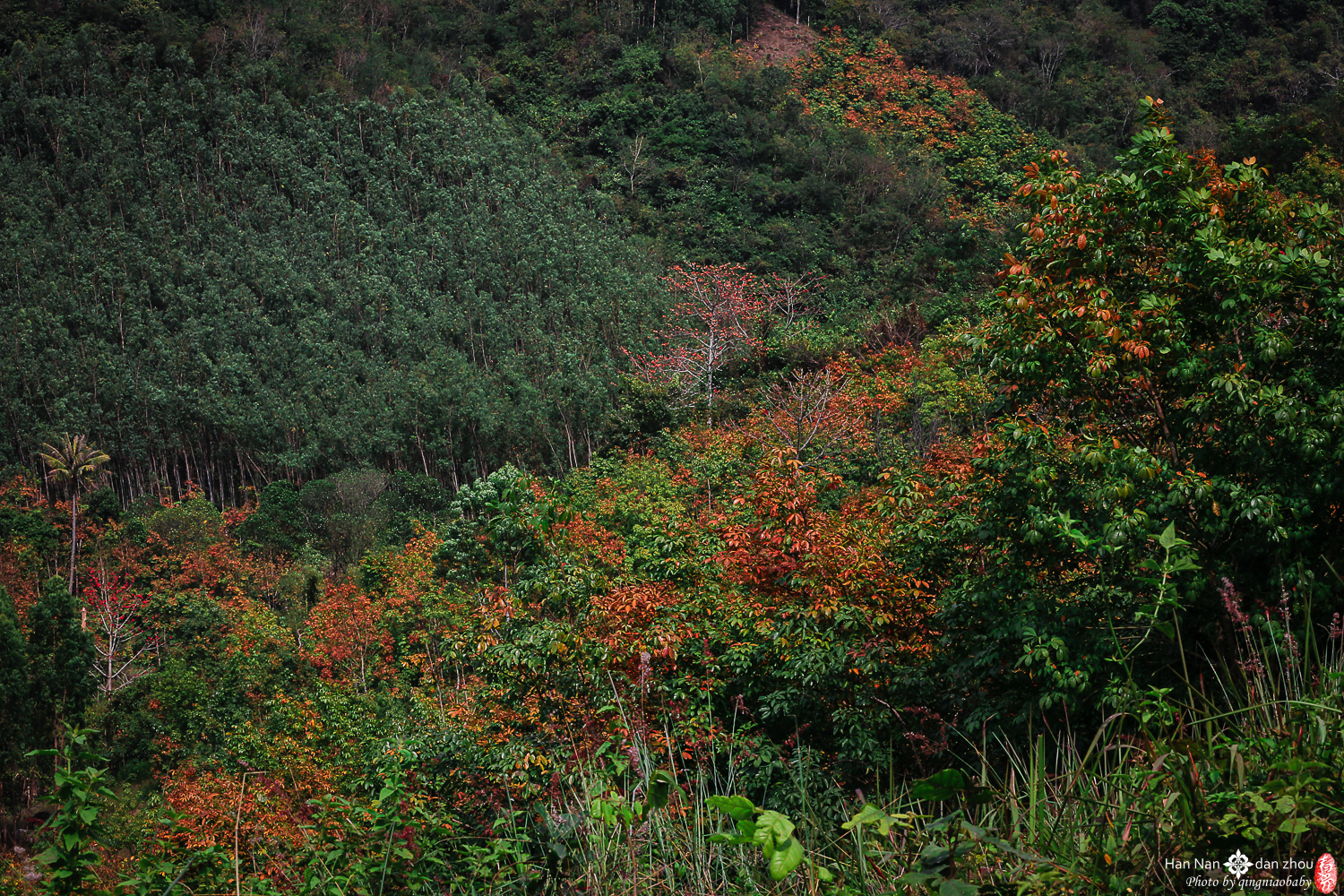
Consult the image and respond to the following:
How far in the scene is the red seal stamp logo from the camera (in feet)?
4.55

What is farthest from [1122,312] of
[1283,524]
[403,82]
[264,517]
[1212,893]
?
[403,82]

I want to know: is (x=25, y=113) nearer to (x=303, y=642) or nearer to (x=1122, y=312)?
(x=303, y=642)

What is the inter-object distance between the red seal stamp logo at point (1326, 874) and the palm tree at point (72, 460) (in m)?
33.1

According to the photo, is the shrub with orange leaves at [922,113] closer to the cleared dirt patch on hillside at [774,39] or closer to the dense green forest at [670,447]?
the dense green forest at [670,447]

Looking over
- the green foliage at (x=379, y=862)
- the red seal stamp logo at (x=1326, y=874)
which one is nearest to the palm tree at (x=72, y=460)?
the green foliage at (x=379, y=862)

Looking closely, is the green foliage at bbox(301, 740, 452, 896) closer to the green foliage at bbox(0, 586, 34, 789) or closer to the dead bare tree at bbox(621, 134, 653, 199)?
the green foliage at bbox(0, 586, 34, 789)

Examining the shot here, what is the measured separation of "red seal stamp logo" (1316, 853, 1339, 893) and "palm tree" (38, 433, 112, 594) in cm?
3309

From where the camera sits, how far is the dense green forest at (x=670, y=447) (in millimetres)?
2279

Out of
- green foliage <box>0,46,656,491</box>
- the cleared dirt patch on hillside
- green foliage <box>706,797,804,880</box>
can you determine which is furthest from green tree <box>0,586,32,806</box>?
the cleared dirt patch on hillside

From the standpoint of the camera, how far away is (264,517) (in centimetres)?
2719

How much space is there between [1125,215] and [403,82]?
1916 inches

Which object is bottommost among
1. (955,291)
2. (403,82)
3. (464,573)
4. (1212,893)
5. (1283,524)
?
(464,573)

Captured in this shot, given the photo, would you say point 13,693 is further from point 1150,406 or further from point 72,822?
point 1150,406

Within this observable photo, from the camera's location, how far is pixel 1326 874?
54.9 inches
